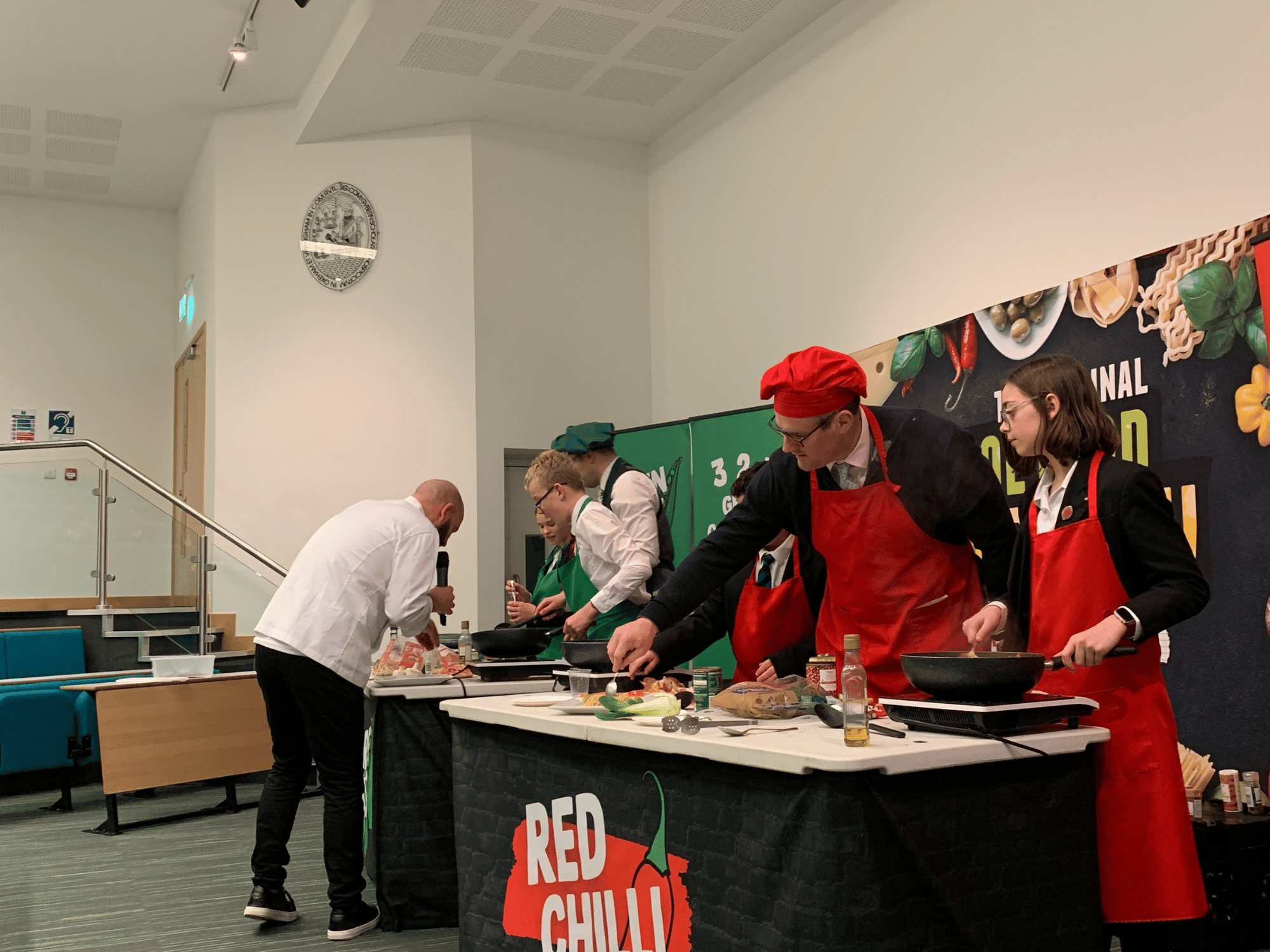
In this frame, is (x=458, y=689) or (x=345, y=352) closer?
(x=458, y=689)

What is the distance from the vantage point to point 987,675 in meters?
1.91

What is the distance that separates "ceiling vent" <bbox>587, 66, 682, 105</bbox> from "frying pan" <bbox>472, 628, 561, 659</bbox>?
4297 mm

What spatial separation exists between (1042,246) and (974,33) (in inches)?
44.6

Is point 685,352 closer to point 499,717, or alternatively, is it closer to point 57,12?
point 57,12

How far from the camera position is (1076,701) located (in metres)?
2.00

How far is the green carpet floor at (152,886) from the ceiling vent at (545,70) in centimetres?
451

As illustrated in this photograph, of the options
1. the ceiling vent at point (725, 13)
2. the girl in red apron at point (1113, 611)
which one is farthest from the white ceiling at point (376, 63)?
the girl in red apron at point (1113, 611)

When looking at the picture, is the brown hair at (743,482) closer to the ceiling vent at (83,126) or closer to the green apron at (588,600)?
the green apron at (588,600)

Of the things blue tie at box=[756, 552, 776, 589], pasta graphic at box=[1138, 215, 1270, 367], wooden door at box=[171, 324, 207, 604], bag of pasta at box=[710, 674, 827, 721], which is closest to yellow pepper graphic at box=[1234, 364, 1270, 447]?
pasta graphic at box=[1138, 215, 1270, 367]

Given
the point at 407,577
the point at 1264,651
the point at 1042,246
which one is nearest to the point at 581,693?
the point at 407,577

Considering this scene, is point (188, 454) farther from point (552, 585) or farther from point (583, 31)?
point (552, 585)

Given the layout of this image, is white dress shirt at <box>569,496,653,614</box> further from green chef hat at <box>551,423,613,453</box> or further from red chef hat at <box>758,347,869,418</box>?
red chef hat at <box>758,347,869,418</box>

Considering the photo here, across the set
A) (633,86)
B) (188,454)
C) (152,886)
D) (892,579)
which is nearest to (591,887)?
(892,579)

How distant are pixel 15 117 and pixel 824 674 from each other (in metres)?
8.01
